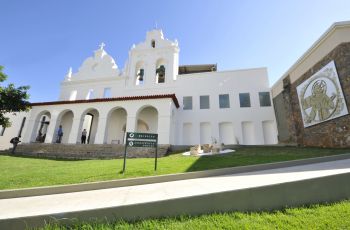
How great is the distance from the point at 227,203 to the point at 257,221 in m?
0.48

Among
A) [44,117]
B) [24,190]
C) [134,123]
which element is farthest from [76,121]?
[24,190]

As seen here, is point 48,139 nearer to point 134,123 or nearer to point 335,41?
point 134,123

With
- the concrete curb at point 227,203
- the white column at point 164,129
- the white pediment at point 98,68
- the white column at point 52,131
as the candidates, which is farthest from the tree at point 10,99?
the concrete curb at point 227,203

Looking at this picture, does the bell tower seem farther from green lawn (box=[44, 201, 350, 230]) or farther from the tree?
green lawn (box=[44, 201, 350, 230])

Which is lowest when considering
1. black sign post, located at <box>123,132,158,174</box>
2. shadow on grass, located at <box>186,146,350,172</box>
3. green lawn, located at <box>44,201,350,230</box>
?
green lawn, located at <box>44,201,350,230</box>

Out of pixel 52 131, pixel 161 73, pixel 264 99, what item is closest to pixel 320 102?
pixel 264 99

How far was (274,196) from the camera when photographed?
3.08 m

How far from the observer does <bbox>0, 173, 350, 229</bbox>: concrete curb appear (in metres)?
2.77

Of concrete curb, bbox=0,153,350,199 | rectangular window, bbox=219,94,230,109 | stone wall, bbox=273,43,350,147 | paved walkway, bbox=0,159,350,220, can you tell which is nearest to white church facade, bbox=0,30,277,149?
rectangular window, bbox=219,94,230,109

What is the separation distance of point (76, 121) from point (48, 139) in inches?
118

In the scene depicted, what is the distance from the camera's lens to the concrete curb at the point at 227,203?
277 centimetres

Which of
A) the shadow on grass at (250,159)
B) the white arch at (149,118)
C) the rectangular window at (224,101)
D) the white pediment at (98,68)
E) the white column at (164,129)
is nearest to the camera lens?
the shadow on grass at (250,159)

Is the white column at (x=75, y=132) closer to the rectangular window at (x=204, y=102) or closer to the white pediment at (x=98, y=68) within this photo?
the white pediment at (x=98, y=68)

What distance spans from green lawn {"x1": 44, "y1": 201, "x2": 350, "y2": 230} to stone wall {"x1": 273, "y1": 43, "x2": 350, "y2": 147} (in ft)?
31.5
